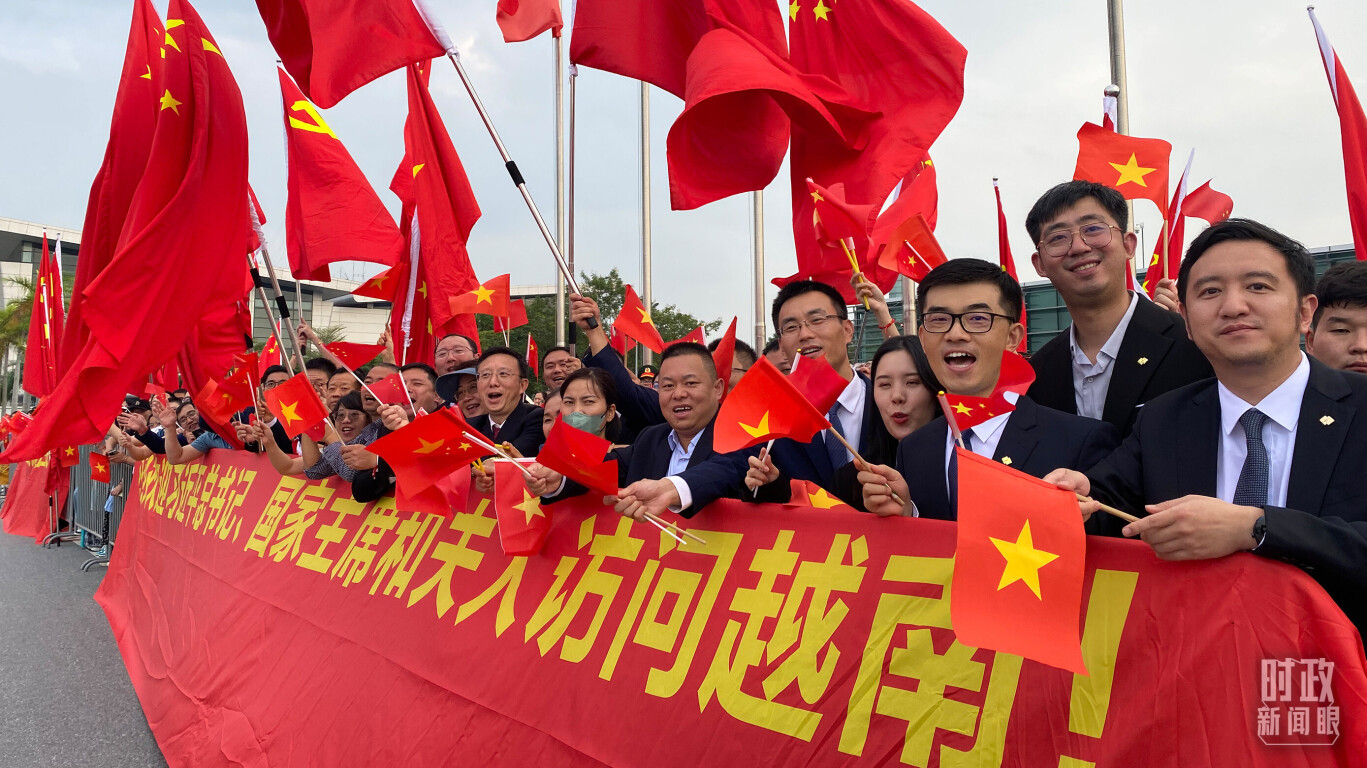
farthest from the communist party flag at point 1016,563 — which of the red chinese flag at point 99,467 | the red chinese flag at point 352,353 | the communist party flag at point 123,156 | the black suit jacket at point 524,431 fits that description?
the red chinese flag at point 99,467

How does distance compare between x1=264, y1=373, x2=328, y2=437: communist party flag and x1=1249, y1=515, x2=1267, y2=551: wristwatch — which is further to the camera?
x1=264, y1=373, x2=328, y2=437: communist party flag

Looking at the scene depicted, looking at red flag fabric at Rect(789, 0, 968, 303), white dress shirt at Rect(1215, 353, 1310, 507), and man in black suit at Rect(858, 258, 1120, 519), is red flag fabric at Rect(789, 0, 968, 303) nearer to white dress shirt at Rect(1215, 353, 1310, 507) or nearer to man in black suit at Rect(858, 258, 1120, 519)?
man in black suit at Rect(858, 258, 1120, 519)

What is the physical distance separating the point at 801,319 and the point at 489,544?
1.41 m

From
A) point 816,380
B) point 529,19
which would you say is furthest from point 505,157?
point 816,380

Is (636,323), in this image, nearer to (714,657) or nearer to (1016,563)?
(714,657)

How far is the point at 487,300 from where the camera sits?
591cm

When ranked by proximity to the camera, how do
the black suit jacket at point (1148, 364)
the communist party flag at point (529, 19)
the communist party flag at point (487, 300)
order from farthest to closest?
the communist party flag at point (487, 300) → the communist party flag at point (529, 19) → the black suit jacket at point (1148, 364)

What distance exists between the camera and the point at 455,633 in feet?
9.19

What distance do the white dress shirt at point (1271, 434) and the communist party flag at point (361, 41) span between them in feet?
12.2

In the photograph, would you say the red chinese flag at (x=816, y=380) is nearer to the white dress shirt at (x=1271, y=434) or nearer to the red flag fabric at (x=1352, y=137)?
the white dress shirt at (x=1271, y=434)

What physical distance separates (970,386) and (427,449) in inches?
65.4

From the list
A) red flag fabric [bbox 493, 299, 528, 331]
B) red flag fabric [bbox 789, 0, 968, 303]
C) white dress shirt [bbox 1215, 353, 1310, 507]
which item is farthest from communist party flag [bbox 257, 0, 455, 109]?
white dress shirt [bbox 1215, 353, 1310, 507]

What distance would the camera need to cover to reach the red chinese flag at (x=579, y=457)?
2.30 m

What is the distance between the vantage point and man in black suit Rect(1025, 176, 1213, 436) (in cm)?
230
